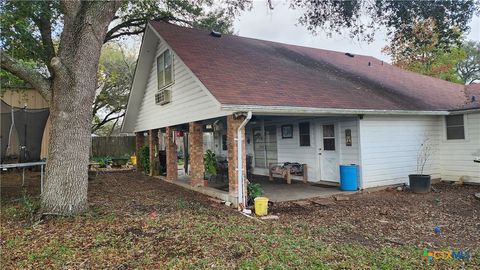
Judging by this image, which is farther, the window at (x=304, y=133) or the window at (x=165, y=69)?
the window at (x=304, y=133)

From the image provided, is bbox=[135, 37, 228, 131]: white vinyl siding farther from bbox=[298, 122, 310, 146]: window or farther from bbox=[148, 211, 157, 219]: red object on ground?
bbox=[298, 122, 310, 146]: window

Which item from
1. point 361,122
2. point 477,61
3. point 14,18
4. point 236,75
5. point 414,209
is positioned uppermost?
point 477,61

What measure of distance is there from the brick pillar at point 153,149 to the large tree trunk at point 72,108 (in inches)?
280

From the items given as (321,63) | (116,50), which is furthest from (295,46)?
(116,50)

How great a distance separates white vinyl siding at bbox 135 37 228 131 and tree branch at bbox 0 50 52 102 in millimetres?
3100

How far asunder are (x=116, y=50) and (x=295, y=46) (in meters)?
16.3

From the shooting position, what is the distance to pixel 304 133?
445 inches

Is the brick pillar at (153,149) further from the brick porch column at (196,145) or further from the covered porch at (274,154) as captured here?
the brick porch column at (196,145)

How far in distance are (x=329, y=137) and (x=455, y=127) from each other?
4.16m

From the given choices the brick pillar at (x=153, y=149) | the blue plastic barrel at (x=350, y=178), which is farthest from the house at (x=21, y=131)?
the blue plastic barrel at (x=350, y=178)

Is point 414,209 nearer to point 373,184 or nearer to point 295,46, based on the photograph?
point 373,184

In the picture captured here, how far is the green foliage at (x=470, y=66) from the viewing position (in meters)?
30.4

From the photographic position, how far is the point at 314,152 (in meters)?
10.9

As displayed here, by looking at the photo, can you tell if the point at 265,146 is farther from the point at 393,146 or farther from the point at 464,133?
the point at 464,133
